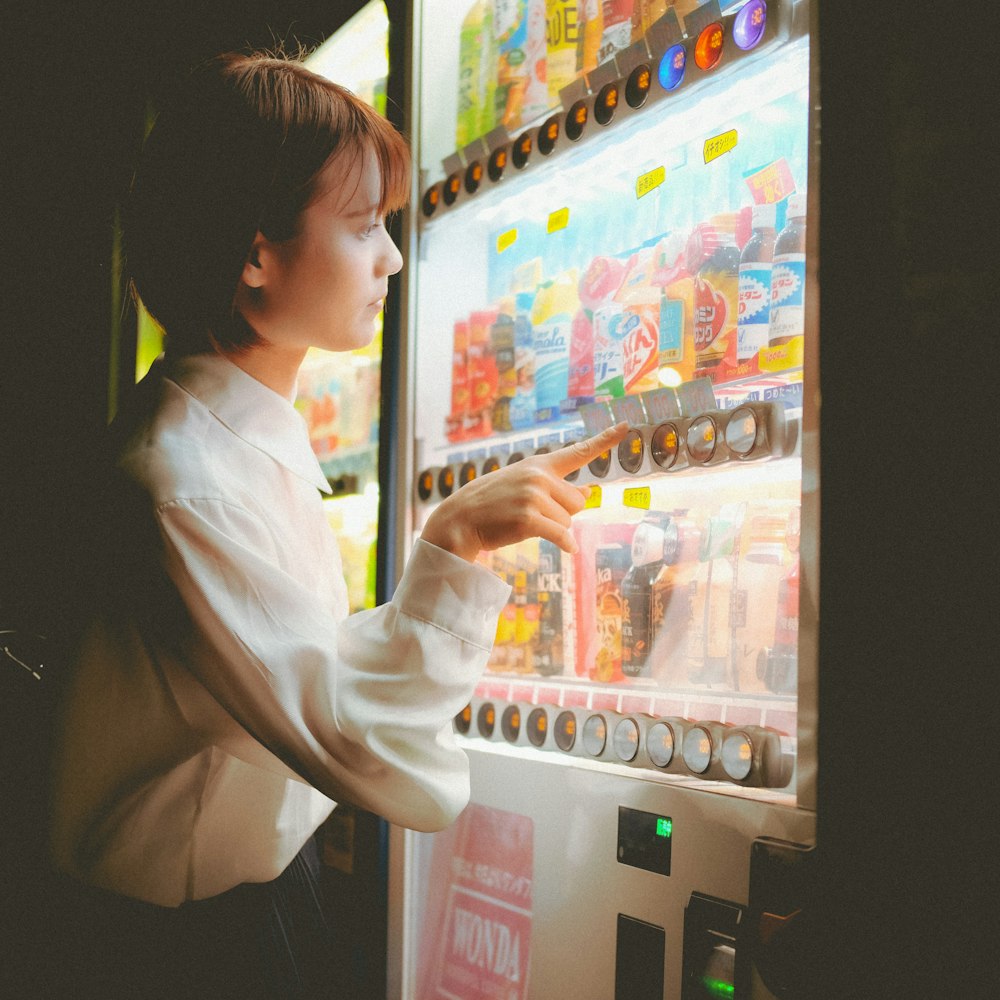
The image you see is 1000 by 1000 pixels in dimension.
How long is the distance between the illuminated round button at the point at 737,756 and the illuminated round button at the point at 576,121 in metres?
0.97

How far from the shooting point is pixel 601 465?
1.54m

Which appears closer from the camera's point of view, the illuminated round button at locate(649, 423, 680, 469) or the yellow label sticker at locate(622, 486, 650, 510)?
the illuminated round button at locate(649, 423, 680, 469)

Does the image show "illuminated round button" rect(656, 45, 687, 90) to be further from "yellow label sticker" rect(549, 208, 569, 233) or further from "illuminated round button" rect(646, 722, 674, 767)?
"illuminated round button" rect(646, 722, 674, 767)

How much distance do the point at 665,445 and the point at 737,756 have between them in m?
0.44

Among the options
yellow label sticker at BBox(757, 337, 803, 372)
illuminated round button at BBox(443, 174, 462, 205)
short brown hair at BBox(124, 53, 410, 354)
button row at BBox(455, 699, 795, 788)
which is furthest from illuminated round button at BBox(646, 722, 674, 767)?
illuminated round button at BBox(443, 174, 462, 205)

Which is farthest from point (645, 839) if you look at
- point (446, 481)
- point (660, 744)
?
point (446, 481)

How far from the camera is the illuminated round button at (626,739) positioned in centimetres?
147

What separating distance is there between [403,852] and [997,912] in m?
1.13

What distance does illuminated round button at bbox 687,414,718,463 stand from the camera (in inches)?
53.4

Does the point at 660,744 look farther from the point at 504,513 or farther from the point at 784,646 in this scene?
the point at 504,513

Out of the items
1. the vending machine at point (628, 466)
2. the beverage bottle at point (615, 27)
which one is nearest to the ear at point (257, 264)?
the vending machine at point (628, 466)

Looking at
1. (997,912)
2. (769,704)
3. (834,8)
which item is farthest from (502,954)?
(834,8)

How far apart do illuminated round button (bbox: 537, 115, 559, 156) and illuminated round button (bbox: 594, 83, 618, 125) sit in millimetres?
96

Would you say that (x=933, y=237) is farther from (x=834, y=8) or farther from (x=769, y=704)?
(x=769, y=704)
